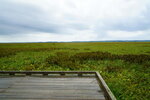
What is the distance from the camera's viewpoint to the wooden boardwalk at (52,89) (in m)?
4.21

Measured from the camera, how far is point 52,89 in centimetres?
490

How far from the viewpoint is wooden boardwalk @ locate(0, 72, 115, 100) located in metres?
4.21

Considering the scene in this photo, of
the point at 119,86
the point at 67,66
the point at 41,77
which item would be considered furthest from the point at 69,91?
the point at 67,66

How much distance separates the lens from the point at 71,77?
21.2ft

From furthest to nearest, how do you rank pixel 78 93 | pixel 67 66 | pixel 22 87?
1. pixel 67 66
2. pixel 22 87
3. pixel 78 93

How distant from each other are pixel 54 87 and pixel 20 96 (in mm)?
1376

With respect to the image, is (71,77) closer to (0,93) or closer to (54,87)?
(54,87)

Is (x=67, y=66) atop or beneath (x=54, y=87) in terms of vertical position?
beneath

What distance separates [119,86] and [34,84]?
16.1 ft

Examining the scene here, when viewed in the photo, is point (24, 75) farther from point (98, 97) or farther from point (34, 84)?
point (98, 97)

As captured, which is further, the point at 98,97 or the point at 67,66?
the point at 67,66

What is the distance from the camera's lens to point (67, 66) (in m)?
12.4

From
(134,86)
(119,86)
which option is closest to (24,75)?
(119,86)

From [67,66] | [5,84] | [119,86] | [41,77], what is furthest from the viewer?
[67,66]
